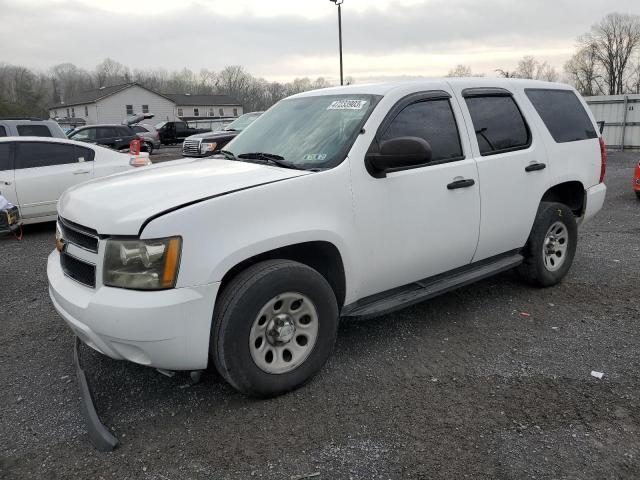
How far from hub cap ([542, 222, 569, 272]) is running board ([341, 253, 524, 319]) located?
0.46 meters

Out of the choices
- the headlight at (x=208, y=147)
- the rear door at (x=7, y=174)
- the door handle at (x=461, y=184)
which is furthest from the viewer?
the headlight at (x=208, y=147)

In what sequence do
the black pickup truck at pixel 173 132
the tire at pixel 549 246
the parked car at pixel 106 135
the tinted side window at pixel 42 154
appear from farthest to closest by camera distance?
1. the black pickup truck at pixel 173 132
2. the parked car at pixel 106 135
3. the tinted side window at pixel 42 154
4. the tire at pixel 549 246

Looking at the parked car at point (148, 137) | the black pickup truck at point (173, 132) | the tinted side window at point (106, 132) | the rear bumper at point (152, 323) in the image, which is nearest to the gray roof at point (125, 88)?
the black pickup truck at point (173, 132)

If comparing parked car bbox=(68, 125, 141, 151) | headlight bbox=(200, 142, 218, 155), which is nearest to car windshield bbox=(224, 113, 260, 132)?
headlight bbox=(200, 142, 218, 155)

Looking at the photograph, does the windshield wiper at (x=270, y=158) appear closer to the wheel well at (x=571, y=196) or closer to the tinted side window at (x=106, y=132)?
the wheel well at (x=571, y=196)

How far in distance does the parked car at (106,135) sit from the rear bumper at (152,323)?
72.3 feet

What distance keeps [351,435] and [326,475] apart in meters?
0.34

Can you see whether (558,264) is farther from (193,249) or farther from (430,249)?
(193,249)

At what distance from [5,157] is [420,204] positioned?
23.6 feet

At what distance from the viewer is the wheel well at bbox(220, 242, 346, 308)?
3277 mm

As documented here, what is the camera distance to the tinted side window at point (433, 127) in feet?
12.2

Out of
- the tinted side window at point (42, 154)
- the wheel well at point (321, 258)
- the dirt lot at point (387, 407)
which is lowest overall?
the dirt lot at point (387, 407)

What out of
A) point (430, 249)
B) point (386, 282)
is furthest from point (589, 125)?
point (386, 282)

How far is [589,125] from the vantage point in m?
5.28
